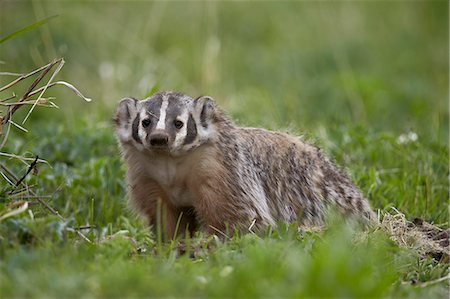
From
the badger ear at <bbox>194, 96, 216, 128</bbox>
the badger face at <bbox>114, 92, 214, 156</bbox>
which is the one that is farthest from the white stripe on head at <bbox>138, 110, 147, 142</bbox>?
the badger ear at <bbox>194, 96, 216, 128</bbox>

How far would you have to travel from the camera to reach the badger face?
4.48 m

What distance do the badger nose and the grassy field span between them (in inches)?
18.5

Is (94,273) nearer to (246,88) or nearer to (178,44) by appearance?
(246,88)

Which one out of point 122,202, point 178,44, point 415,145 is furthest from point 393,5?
point 122,202

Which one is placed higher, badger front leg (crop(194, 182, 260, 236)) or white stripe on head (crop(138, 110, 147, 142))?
white stripe on head (crop(138, 110, 147, 142))

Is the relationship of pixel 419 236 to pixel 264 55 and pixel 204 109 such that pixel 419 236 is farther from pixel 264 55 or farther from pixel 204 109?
pixel 264 55

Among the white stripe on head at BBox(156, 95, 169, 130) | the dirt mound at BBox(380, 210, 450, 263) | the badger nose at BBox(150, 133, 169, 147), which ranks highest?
the white stripe on head at BBox(156, 95, 169, 130)

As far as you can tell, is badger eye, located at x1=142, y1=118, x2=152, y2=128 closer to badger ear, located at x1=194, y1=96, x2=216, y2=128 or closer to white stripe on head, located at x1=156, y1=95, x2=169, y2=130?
white stripe on head, located at x1=156, y1=95, x2=169, y2=130

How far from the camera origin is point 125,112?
4793mm

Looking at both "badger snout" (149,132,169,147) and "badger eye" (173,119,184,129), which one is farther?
"badger eye" (173,119,184,129)

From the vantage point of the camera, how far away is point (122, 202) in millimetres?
5781

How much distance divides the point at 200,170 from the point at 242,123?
143 cm

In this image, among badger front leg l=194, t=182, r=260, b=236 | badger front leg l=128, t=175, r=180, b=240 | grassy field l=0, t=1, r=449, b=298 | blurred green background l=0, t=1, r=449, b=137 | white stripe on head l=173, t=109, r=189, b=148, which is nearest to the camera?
grassy field l=0, t=1, r=449, b=298

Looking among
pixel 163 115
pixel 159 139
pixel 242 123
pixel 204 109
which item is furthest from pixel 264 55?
pixel 159 139
